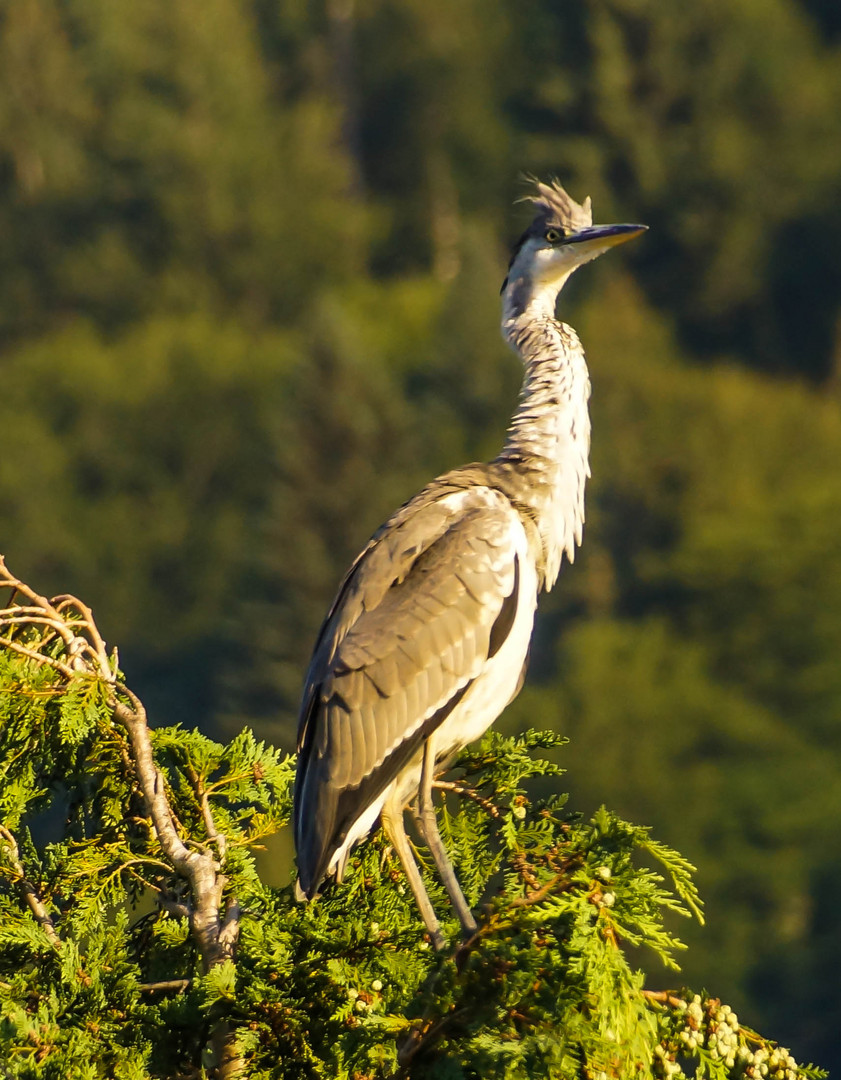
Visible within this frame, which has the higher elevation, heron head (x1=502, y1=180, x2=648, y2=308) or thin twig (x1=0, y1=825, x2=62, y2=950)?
heron head (x1=502, y1=180, x2=648, y2=308)

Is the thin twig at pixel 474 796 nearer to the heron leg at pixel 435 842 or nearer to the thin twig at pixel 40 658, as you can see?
the heron leg at pixel 435 842

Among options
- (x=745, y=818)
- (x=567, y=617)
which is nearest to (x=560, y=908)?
(x=745, y=818)

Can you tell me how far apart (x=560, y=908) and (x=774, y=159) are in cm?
7600

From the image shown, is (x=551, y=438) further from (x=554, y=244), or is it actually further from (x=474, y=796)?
(x=474, y=796)

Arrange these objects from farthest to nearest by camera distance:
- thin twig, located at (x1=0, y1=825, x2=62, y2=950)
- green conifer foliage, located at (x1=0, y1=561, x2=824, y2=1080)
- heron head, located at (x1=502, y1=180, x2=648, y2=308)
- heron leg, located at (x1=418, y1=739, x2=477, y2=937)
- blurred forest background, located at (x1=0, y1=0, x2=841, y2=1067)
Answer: blurred forest background, located at (x1=0, y1=0, x2=841, y2=1067)
heron head, located at (x1=502, y1=180, x2=648, y2=308)
heron leg, located at (x1=418, y1=739, x2=477, y2=937)
thin twig, located at (x1=0, y1=825, x2=62, y2=950)
green conifer foliage, located at (x1=0, y1=561, x2=824, y2=1080)

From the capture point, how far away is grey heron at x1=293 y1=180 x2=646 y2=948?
6.21 meters

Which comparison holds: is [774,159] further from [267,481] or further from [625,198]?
[267,481]

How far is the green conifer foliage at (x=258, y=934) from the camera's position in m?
4.73

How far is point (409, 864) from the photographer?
19.5 feet

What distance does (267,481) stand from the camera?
214 feet

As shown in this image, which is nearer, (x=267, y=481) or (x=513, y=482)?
(x=513, y=482)

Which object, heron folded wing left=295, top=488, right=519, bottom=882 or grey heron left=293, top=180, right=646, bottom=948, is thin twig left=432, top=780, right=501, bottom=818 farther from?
heron folded wing left=295, top=488, right=519, bottom=882

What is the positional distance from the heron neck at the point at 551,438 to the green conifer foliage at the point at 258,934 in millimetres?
1308

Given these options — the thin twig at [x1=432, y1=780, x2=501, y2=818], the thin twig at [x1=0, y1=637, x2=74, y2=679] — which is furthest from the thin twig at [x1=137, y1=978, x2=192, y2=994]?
the thin twig at [x1=432, y1=780, x2=501, y2=818]
